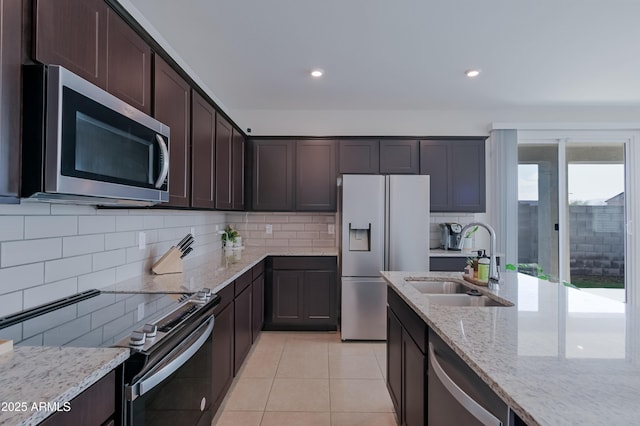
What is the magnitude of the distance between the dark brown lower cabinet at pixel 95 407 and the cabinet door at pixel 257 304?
1.96 metres

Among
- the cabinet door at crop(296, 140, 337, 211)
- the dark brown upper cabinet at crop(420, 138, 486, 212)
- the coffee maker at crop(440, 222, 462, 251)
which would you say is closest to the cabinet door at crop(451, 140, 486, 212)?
the dark brown upper cabinet at crop(420, 138, 486, 212)

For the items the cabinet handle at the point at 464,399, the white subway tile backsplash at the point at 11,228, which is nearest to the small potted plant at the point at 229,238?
the white subway tile backsplash at the point at 11,228

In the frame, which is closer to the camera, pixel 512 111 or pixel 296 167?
pixel 296 167

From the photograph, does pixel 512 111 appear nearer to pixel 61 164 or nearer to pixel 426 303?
pixel 426 303

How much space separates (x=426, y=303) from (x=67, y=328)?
56.2 inches

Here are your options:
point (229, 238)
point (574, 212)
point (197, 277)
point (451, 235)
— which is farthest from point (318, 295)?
point (574, 212)

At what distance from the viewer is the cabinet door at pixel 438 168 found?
3.78 meters

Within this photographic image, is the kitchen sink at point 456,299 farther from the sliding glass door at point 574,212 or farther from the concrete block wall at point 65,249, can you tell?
the sliding glass door at point 574,212

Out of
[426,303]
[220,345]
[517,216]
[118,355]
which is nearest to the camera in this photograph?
[118,355]

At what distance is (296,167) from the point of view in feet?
12.4

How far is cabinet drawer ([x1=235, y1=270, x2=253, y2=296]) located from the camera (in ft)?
7.95

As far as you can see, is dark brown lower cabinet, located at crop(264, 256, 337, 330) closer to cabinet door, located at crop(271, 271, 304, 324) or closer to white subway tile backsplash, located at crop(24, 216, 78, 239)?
cabinet door, located at crop(271, 271, 304, 324)

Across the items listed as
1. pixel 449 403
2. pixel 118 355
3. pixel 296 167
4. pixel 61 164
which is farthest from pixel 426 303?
pixel 296 167

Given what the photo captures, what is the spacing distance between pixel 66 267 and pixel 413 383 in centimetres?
179
